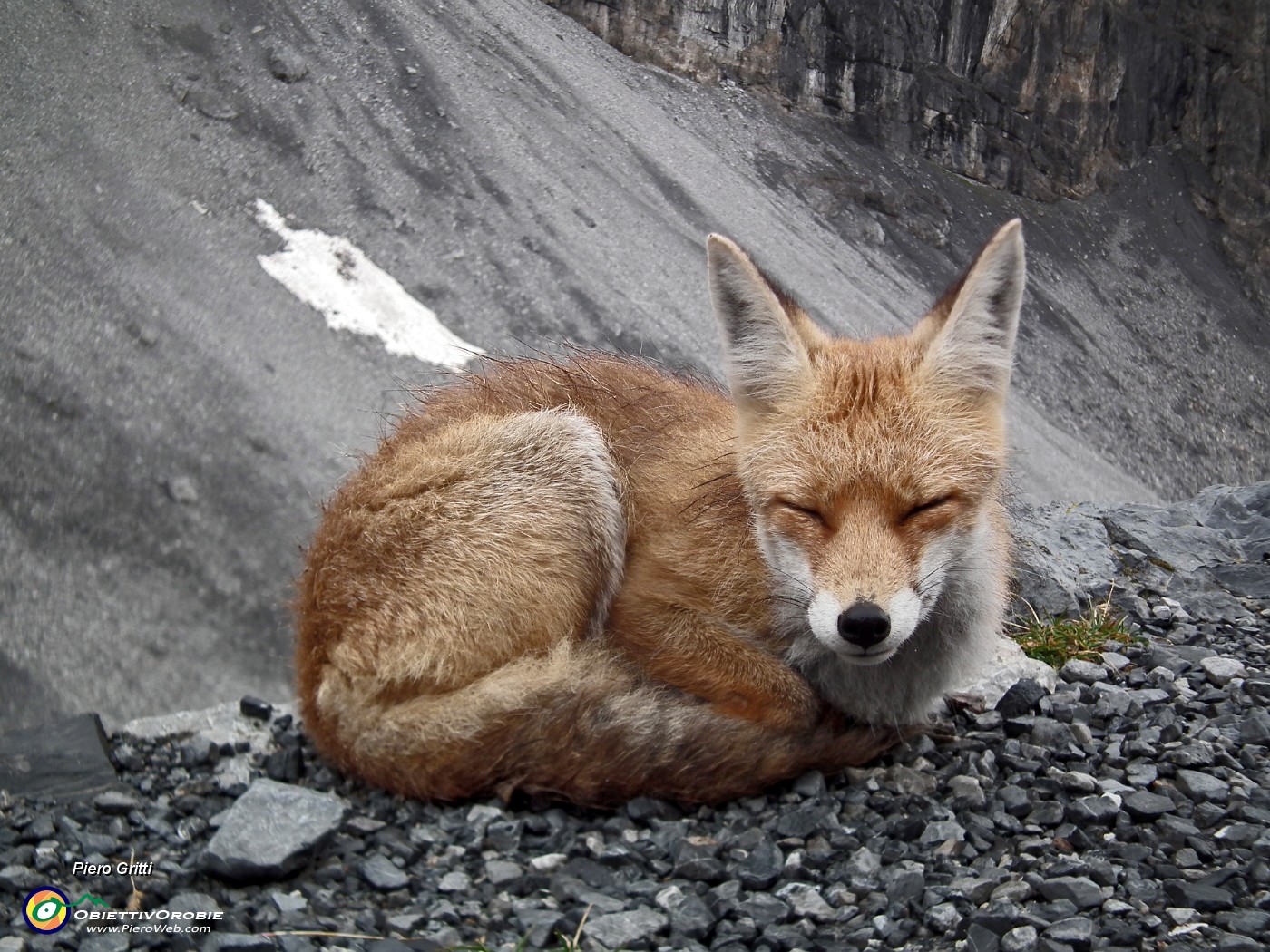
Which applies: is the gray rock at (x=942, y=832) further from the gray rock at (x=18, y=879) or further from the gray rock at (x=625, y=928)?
the gray rock at (x=18, y=879)

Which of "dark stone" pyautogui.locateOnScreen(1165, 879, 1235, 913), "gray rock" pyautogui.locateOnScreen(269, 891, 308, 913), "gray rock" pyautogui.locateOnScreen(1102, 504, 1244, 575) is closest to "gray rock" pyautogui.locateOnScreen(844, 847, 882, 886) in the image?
"dark stone" pyautogui.locateOnScreen(1165, 879, 1235, 913)

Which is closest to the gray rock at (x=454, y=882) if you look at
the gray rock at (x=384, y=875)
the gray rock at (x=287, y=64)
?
the gray rock at (x=384, y=875)

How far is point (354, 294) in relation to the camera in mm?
8852

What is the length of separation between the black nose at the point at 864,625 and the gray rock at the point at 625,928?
3.51 ft

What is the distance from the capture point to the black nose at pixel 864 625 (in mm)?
3396

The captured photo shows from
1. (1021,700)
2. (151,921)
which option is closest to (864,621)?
(1021,700)

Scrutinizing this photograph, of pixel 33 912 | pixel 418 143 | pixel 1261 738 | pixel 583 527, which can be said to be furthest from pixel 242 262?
pixel 1261 738

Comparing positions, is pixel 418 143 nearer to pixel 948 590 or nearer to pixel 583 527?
pixel 583 527

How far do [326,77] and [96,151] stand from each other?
304 cm

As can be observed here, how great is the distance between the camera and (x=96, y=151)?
834 cm

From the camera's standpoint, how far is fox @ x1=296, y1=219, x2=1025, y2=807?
12.4 ft

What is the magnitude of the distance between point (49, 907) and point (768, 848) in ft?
7.72

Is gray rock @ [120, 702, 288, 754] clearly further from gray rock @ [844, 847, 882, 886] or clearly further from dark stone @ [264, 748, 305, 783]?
gray rock @ [844, 847, 882, 886]

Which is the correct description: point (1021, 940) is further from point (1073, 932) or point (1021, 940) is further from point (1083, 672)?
point (1083, 672)
